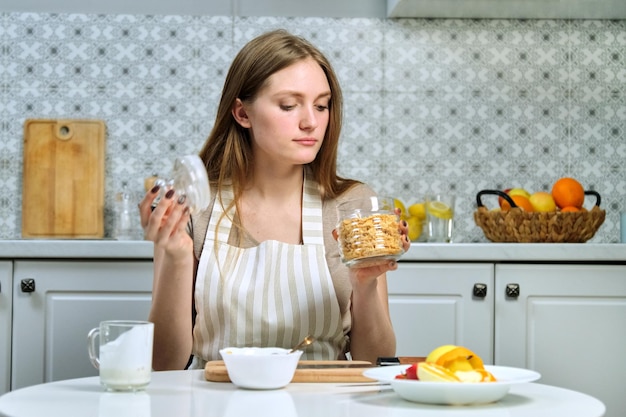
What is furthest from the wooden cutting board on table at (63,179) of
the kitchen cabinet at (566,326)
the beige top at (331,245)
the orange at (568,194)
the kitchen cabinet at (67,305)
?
the orange at (568,194)

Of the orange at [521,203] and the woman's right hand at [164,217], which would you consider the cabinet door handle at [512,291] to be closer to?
the orange at [521,203]

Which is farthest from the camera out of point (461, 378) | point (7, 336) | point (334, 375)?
point (7, 336)

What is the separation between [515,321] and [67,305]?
1209mm

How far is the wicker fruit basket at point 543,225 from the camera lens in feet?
8.85

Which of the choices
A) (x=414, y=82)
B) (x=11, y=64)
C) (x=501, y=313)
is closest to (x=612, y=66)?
(x=414, y=82)

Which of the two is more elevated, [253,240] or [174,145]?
[174,145]

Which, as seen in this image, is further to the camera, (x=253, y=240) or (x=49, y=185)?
(x=49, y=185)

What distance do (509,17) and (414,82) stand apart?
0.39 meters

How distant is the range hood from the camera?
3061mm

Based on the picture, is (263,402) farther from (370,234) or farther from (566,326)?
(566,326)

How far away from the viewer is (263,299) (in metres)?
1.84

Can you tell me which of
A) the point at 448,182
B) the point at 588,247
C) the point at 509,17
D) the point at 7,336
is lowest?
the point at 7,336

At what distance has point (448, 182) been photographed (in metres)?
3.21

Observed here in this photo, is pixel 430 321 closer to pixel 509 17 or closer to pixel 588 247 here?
pixel 588 247
